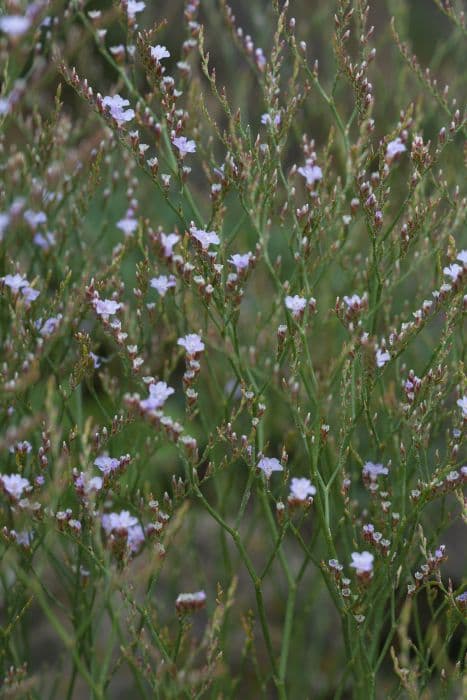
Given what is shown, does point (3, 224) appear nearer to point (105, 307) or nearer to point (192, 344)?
point (105, 307)

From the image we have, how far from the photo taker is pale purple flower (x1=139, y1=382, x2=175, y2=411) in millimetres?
1893

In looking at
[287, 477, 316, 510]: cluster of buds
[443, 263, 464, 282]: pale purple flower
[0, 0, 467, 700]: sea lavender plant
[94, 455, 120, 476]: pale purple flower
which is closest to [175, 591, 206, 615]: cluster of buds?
[0, 0, 467, 700]: sea lavender plant

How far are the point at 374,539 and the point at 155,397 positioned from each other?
0.64 metres

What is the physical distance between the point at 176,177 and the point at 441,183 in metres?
0.76

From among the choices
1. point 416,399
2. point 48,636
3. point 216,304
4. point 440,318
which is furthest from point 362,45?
point 440,318

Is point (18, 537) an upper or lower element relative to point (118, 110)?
lower

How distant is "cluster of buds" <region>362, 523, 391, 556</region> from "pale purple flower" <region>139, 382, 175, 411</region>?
58 cm

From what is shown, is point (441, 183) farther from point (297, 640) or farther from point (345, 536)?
point (297, 640)

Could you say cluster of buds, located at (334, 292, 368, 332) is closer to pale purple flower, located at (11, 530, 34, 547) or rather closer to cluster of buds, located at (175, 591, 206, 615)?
cluster of buds, located at (175, 591, 206, 615)

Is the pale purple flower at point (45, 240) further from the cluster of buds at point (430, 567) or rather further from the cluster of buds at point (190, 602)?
the cluster of buds at point (430, 567)

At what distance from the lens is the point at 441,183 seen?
238 centimetres

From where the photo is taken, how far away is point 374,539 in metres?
2.04

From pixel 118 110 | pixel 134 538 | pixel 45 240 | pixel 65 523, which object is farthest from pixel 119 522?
pixel 118 110

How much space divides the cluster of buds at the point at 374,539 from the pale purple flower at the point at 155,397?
1.90 feet
